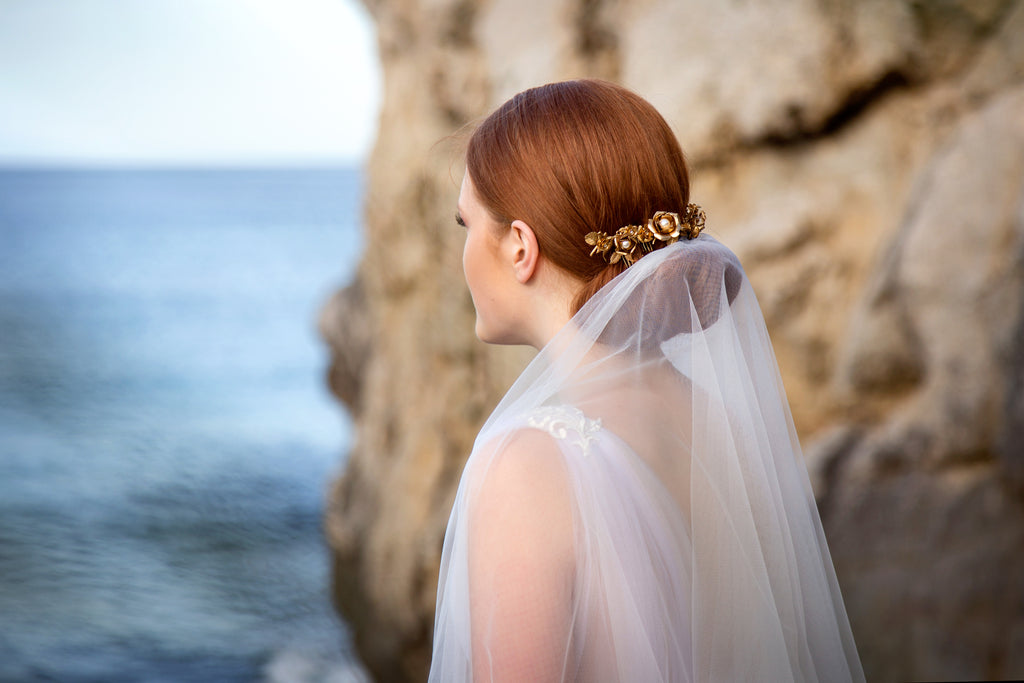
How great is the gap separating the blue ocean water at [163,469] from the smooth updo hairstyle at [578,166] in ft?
20.6

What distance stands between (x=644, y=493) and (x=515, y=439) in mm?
246

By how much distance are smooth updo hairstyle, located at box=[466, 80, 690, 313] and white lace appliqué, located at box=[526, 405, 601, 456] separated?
0.83ft

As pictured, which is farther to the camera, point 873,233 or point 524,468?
point 873,233

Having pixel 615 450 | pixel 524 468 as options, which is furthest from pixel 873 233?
pixel 524 468

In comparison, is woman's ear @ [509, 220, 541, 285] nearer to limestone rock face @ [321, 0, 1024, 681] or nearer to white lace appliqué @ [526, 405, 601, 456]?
white lace appliqué @ [526, 405, 601, 456]

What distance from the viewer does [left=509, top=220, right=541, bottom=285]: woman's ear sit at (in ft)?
4.72

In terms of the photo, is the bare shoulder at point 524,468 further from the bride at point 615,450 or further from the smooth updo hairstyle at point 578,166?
the smooth updo hairstyle at point 578,166

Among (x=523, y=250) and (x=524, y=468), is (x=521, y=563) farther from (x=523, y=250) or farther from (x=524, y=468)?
(x=523, y=250)

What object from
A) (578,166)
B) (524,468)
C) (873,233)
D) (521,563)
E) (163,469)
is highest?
(873,233)

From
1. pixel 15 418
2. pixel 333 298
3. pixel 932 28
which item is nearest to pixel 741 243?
pixel 932 28

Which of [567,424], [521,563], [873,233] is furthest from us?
[873,233]

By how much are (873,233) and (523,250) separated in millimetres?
2549

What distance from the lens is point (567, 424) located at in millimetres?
1330

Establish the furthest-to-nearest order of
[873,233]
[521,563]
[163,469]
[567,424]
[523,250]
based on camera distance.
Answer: [163,469] → [873,233] → [523,250] → [567,424] → [521,563]
